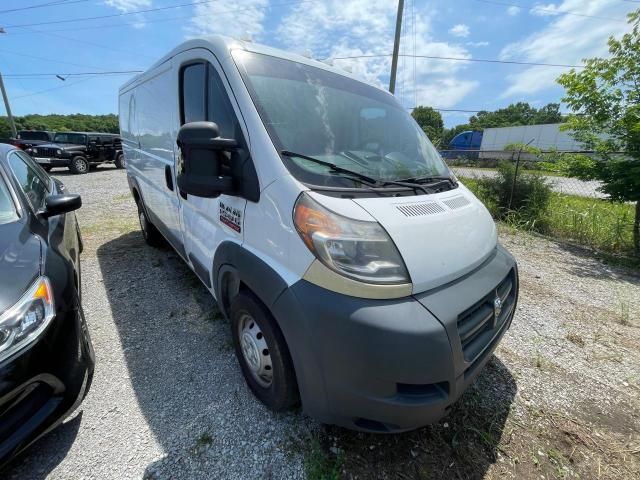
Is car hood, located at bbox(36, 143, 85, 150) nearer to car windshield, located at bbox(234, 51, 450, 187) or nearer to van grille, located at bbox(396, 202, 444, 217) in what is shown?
car windshield, located at bbox(234, 51, 450, 187)

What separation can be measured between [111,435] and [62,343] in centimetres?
61

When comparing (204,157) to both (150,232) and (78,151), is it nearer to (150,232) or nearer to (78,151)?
(150,232)

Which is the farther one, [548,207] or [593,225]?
[548,207]

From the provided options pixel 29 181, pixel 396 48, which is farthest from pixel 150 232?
pixel 396 48

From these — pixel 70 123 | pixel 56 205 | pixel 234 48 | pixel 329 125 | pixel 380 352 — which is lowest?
pixel 380 352

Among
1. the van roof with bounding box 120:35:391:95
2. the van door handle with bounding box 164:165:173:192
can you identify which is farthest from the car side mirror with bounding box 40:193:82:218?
the van roof with bounding box 120:35:391:95

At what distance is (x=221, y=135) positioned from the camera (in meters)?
1.89

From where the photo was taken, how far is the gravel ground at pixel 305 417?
63.2 inches

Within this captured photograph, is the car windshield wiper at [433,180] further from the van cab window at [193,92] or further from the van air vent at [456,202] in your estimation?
the van cab window at [193,92]

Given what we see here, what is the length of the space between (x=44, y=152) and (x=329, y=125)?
51.3ft

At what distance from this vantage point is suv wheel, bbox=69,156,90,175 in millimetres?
12953

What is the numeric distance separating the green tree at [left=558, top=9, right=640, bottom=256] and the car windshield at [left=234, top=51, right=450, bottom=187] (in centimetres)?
445

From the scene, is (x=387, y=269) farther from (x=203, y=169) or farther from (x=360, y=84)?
(x=360, y=84)

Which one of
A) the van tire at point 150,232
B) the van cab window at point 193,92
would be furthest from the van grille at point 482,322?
the van tire at point 150,232
